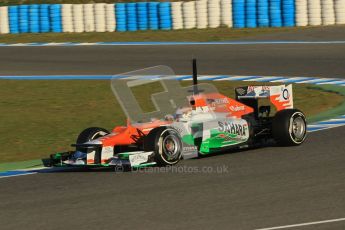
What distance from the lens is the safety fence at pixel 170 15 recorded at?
25370 millimetres

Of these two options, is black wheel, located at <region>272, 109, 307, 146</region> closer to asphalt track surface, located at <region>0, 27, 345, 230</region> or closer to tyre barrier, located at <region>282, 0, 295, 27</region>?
asphalt track surface, located at <region>0, 27, 345, 230</region>

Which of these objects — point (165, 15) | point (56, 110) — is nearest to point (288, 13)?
point (165, 15)

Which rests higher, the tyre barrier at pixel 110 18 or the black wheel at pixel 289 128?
the tyre barrier at pixel 110 18

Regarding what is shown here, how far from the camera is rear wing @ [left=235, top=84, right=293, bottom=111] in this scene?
38.1 ft

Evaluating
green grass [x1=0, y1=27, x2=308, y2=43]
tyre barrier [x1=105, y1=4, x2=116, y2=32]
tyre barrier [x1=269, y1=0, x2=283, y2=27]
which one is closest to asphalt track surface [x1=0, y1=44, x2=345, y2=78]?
green grass [x1=0, y1=27, x2=308, y2=43]

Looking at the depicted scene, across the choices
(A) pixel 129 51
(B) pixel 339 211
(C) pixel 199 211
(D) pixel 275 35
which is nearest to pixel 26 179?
(C) pixel 199 211

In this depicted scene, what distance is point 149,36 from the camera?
26.5 meters

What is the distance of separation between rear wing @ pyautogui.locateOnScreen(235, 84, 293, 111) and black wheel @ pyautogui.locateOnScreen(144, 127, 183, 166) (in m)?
1.59

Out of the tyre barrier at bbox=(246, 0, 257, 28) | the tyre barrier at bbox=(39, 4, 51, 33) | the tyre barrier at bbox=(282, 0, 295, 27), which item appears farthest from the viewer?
the tyre barrier at bbox=(39, 4, 51, 33)

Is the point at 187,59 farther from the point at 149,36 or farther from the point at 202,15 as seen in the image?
the point at 202,15

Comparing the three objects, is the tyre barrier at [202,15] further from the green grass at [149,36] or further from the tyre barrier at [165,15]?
the tyre barrier at [165,15]

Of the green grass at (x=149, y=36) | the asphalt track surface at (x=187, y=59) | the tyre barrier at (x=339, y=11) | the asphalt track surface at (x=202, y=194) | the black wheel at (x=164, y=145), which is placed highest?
the tyre barrier at (x=339, y=11)

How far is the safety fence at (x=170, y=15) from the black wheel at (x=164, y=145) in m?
15.4

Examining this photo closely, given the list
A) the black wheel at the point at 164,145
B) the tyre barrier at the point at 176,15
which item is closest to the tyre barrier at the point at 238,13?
the tyre barrier at the point at 176,15
